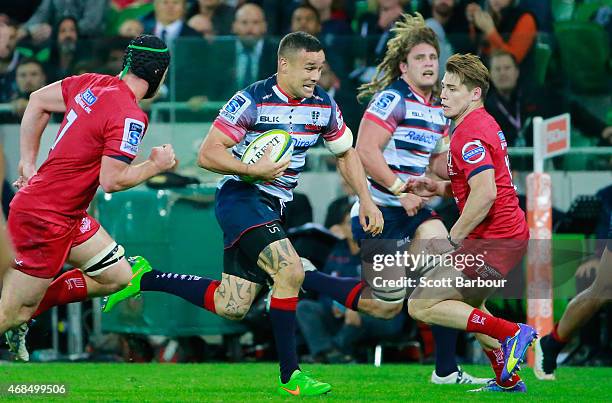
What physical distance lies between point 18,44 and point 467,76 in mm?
6232

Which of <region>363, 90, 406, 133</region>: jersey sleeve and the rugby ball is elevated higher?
<region>363, 90, 406, 133</region>: jersey sleeve

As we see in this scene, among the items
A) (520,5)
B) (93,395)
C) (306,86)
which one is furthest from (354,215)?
(520,5)

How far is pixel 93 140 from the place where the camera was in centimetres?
767

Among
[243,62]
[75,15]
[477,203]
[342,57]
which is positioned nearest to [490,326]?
[477,203]

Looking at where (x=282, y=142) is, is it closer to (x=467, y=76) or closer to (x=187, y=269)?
(x=467, y=76)

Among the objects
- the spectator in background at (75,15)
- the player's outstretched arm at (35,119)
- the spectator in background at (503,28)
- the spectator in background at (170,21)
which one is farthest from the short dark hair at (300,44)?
the spectator in background at (75,15)

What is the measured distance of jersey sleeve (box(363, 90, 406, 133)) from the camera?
31.4 ft

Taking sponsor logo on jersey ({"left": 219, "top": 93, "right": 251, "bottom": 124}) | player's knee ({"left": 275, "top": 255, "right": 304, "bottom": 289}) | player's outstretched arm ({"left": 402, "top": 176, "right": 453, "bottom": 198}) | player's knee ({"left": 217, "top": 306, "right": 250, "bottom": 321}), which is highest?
sponsor logo on jersey ({"left": 219, "top": 93, "right": 251, "bottom": 124})

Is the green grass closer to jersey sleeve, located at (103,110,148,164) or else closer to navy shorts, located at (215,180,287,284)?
navy shorts, located at (215,180,287,284)

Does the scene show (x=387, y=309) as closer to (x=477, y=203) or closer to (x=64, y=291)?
(x=477, y=203)

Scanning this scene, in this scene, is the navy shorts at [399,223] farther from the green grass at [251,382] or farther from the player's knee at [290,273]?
the player's knee at [290,273]

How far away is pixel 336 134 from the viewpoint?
865 centimetres

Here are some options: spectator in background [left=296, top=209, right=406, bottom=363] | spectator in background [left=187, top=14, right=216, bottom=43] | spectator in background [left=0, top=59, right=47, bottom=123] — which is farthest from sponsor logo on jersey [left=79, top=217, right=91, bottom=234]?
spectator in background [left=187, top=14, right=216, bottom=43]

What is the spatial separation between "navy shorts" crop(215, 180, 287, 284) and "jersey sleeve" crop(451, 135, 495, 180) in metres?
1.26
